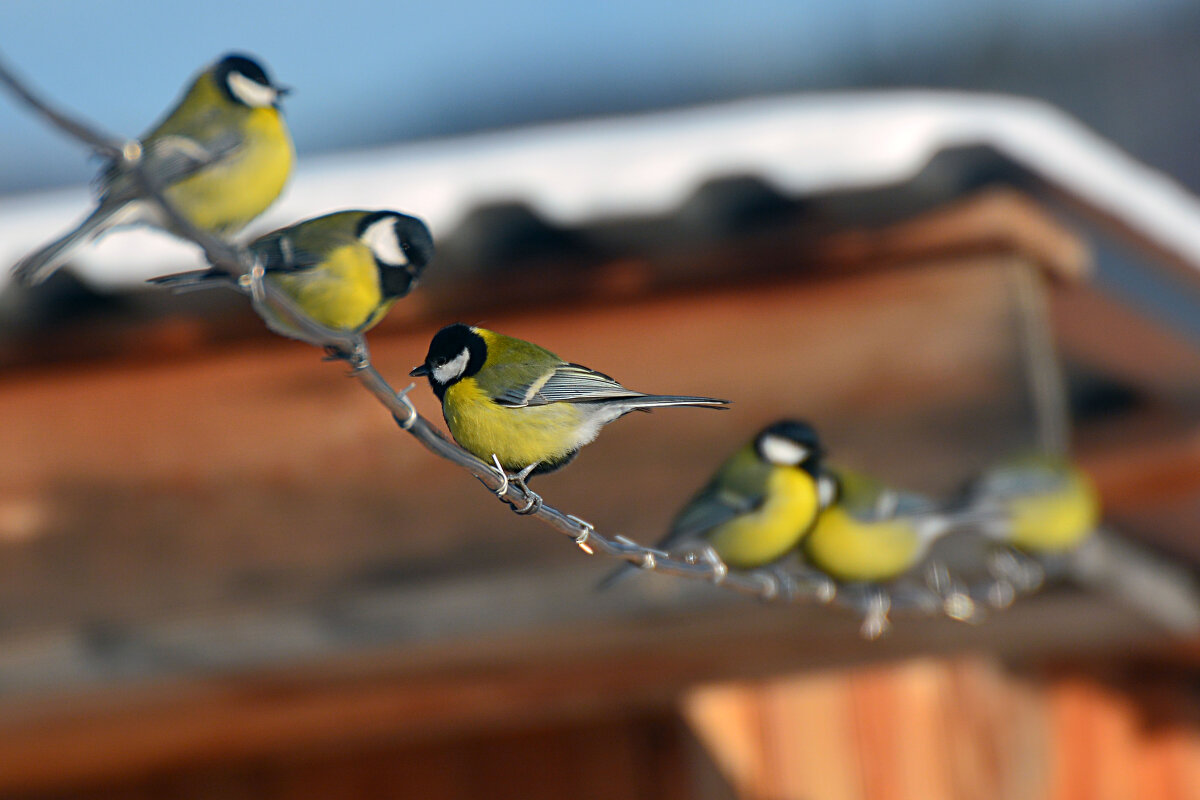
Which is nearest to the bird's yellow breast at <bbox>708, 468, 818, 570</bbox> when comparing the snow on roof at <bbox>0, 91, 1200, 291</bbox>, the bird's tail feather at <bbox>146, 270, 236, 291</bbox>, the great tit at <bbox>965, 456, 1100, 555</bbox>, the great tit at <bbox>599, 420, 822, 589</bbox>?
the great tit at <bbox>599, 420, 822, 589</bbox>

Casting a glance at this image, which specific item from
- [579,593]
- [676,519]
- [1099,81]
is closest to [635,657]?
[579,593]

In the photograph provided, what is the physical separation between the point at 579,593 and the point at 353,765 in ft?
5.70

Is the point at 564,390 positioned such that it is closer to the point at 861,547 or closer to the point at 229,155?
the point at 229,155

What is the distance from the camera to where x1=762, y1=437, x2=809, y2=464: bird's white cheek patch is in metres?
1.88

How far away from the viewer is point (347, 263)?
37.9 inches

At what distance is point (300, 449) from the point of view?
2332mm

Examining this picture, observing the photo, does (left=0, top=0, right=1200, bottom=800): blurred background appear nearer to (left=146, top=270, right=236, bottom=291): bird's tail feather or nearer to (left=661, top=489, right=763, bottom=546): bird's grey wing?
(left=661, top=489, right=763, bottom=546): bird's grey wing

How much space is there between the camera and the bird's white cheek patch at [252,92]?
0.89m

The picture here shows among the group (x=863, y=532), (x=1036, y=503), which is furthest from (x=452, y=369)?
(x=1036, y=503)

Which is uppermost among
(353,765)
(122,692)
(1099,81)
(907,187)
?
(1099,81)

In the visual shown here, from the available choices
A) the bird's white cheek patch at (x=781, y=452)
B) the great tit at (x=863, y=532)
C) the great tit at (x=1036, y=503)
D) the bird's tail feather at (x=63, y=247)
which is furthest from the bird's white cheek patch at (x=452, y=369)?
the great tit at (x=1036, y=503)

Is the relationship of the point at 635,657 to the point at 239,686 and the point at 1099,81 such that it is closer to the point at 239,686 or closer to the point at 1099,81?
the point at 239,686

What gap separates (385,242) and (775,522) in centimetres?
114

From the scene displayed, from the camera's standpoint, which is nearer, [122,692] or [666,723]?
[122,692]
